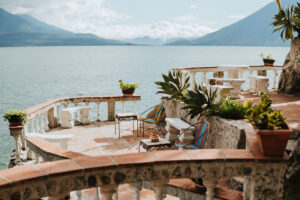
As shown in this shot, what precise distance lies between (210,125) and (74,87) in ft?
175

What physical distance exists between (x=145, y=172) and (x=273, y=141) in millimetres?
970

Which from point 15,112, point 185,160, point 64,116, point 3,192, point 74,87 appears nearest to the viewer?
point 3,192

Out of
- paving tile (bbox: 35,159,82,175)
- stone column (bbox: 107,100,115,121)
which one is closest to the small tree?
stone column (bbox: 107,100,115,121)

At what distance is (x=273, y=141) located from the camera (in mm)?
2064

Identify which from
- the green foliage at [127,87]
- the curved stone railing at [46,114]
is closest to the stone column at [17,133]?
the curved stone railing at [46,114]

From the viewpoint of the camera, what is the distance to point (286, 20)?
9.28 meters

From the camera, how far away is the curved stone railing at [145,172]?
1.74 metres

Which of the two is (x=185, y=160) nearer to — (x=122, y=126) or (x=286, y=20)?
(x=122, y=126)

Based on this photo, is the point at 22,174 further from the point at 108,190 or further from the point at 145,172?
the point at 145,172

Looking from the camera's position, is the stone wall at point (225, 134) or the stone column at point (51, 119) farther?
the stone column at point (51, 119)

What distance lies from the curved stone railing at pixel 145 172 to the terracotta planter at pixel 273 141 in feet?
0.16

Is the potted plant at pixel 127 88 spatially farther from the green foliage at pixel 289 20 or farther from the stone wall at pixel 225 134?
the green foliage at pixel 289 20

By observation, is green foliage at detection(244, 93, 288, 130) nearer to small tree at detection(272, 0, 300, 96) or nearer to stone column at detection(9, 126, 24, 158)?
stone column at detection(9, 126, 24, 158)

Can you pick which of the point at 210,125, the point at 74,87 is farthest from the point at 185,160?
the point at 74,87
